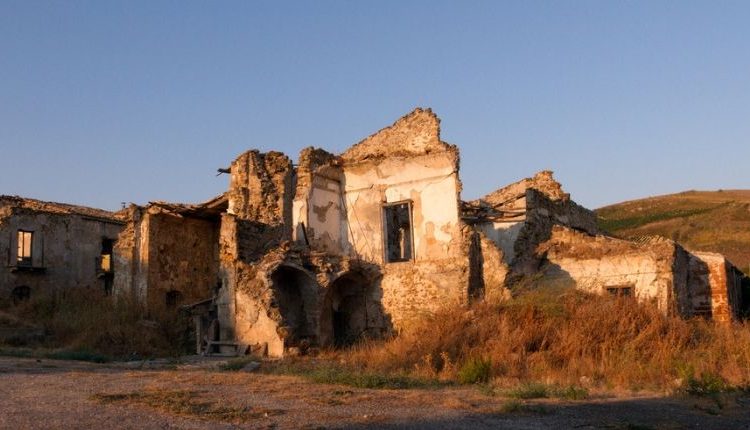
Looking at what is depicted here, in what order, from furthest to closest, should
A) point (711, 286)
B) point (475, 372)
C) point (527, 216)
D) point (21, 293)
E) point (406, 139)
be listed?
point (21, 293) → point (711, 286) → point (527, 216) → point (406, 139) → point (475, 372)

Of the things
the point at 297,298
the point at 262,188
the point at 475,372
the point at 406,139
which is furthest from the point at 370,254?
the point at 475,372

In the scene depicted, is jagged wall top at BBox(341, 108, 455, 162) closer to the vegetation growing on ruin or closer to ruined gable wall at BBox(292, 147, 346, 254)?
ruined gable wall at BBox(292, 147, 346, 254)

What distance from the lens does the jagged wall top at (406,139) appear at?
19828mm

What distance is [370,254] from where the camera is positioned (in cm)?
2061

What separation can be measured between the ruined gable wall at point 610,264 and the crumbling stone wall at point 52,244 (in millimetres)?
18284

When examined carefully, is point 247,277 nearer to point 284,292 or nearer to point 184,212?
point 284,292

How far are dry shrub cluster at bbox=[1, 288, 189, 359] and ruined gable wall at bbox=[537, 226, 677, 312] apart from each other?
1027 cm

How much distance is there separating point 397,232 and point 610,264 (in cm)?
592

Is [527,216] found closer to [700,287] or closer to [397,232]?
[397,232]

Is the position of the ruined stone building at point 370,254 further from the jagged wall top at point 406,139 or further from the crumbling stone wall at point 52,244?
the crumbling stone wall at point 52,244

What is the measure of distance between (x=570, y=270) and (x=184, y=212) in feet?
38.8

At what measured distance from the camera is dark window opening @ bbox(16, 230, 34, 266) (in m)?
30.6

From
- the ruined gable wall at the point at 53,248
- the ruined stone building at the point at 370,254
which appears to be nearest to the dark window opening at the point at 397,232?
the ruined stone building at the point at 370,254

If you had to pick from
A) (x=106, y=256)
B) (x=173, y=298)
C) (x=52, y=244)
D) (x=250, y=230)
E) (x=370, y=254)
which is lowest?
(x=173, y=298)
